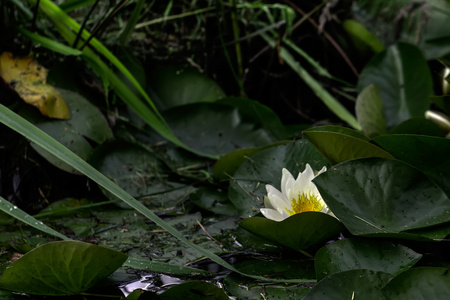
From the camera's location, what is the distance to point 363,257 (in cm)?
62

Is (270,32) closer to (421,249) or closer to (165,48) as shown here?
(165,48)

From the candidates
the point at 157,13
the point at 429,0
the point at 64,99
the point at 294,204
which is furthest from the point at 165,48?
the point at 429,0

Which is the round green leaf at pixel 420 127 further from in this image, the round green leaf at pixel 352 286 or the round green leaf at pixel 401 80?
the round green leaf at pixel 352 286

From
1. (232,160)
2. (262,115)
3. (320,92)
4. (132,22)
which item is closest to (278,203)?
(232,160)

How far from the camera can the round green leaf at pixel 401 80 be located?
1258mm

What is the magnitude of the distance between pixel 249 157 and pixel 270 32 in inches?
32.2

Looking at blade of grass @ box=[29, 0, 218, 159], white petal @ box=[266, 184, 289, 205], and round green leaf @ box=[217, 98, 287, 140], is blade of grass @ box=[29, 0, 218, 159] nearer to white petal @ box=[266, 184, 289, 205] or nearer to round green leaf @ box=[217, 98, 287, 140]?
round green leaf @ box=[217, 98, 287, 140]

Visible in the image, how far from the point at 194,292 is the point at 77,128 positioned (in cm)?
61

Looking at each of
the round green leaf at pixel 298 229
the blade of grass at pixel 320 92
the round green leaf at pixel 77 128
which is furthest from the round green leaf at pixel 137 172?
the blade of grass at pixel 320 92

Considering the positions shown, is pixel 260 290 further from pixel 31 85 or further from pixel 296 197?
pixel 31 85

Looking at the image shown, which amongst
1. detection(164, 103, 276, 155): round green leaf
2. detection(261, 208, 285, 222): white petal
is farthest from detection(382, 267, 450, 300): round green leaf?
detection(164, 103, 276, 155): round green leaf

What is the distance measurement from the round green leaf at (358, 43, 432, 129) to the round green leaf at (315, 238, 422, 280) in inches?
27.9

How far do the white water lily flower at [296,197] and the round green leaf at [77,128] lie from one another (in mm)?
480

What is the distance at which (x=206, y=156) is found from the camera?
112 cm
